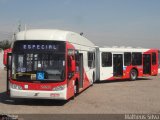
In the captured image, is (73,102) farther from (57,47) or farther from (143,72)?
(143,72)

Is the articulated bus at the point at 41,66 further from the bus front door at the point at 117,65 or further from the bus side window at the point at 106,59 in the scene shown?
the bus front door at the point at 117,65

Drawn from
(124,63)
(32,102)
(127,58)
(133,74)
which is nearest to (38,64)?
(32,102)

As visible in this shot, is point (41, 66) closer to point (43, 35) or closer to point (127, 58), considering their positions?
point (43, 35)

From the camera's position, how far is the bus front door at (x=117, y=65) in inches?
1057

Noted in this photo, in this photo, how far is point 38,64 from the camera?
556 inches

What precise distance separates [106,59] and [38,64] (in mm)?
12655

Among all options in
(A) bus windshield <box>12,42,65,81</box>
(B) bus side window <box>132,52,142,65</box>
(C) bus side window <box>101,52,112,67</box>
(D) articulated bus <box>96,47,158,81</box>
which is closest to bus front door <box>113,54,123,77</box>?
(D) articulated bus <box>96,47,158,81</box>

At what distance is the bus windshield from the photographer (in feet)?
46.0

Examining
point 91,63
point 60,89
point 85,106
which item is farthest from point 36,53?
point 91,63

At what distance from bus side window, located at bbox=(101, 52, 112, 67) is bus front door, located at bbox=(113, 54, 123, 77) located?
0.45 meters

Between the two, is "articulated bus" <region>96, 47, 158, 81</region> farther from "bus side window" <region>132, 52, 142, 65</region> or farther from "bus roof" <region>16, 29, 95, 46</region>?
"bus roof" <region>16, 29, 95, 46</region>

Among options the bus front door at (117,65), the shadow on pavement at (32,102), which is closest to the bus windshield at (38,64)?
the shadow on pavement at (32,102)

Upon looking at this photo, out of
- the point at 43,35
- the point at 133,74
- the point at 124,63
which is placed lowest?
the point at 133,74

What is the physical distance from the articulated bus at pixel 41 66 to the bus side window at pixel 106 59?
449 inches
